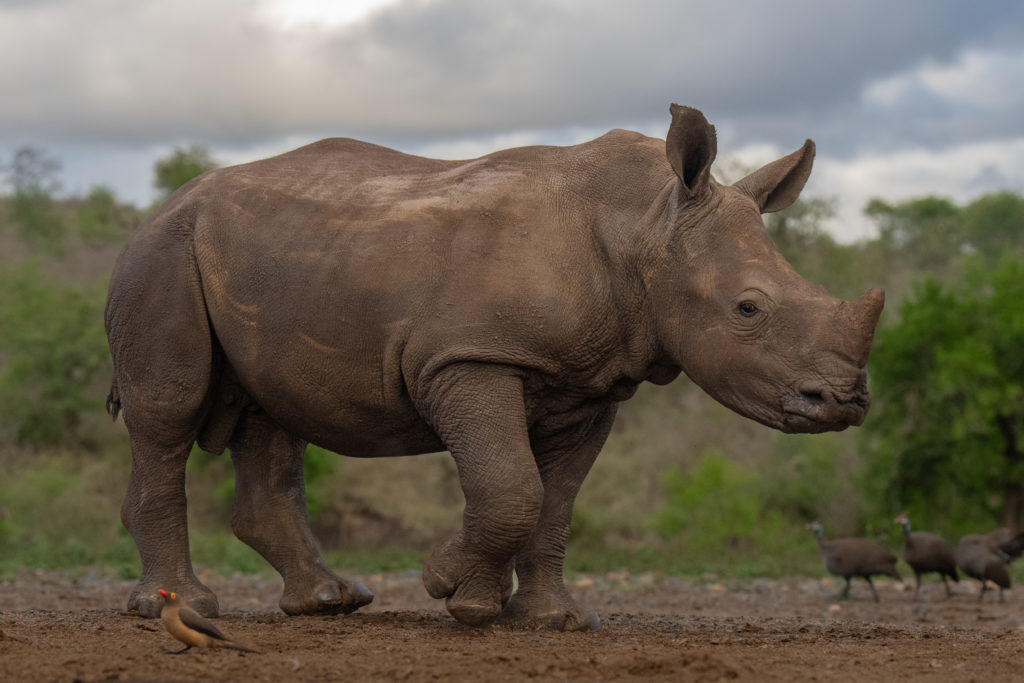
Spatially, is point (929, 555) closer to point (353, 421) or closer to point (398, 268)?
point (353, 421)

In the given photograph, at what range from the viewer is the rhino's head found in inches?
233

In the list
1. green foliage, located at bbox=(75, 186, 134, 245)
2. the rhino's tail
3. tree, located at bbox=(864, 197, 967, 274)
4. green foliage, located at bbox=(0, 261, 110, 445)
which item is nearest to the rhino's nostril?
the rhino's tail

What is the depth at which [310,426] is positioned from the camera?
7.14 m

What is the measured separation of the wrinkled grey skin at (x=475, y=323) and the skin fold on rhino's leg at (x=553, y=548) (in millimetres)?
13

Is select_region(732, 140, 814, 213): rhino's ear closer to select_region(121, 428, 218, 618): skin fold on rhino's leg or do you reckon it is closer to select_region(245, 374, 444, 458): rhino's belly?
select_region(245, 374, 444, 458): rhino's belly

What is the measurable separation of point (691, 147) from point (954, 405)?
48.7 ft

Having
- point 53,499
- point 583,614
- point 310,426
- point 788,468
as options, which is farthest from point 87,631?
point 788,468

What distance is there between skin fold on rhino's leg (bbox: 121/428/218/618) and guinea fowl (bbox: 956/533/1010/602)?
24.3 feet

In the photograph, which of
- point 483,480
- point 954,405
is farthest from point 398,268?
point 954,405

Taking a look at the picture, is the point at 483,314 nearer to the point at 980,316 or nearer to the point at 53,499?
the point at 53,499

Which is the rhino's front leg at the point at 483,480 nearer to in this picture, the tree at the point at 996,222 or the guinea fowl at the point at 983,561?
the guinea fowl at the point at 983,561

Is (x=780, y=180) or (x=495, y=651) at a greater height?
(x=780, y=180)

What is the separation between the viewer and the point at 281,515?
7.99 meters

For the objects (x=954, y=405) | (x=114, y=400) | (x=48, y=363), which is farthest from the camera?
(x=48, y=363)
